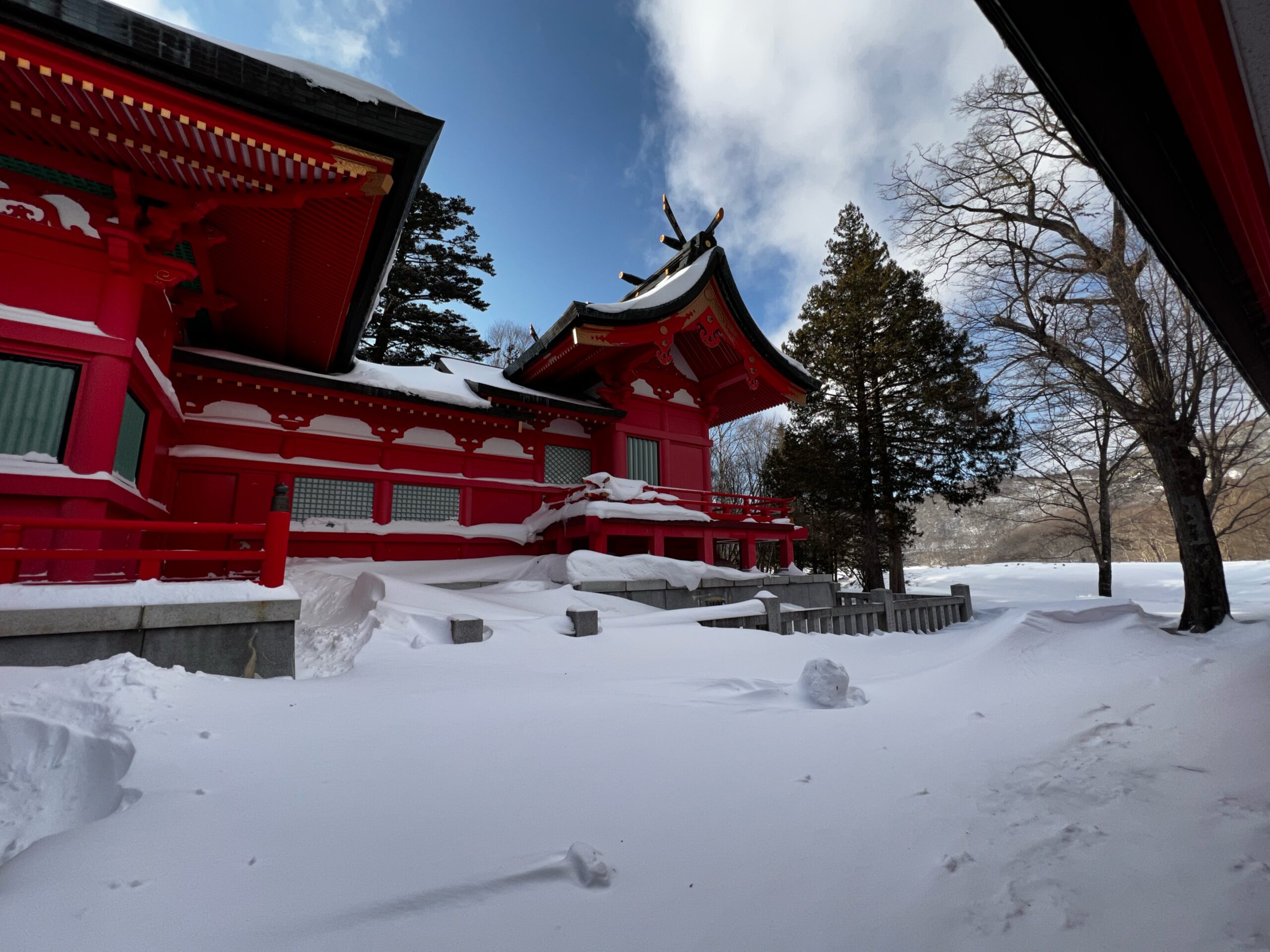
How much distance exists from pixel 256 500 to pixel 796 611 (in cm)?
931

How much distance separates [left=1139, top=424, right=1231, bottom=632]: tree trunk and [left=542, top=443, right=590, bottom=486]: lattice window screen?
1013 cm

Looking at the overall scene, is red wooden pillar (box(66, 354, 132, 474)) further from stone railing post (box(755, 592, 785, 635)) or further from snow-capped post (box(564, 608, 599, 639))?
stone railing post (box(755, 592, 785, 635))

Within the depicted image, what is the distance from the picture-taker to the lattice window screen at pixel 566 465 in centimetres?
1245

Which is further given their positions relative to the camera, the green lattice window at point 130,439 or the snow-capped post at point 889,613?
the snow-capped post at point 889,613

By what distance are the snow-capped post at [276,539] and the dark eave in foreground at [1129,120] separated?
5277 mm

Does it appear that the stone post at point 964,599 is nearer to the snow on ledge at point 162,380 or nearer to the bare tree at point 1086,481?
→ the bare tree at point 1086,481

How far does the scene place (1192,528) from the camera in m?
7.48

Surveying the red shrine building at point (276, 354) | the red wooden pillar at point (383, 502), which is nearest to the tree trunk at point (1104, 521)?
the red shrine building at point (276, 354)

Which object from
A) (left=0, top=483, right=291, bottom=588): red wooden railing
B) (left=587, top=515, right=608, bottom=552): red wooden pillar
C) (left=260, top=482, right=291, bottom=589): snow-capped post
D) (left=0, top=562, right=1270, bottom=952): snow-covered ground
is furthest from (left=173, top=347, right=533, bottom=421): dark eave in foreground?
(left=0, top=562, right=1270, bottom=952): snow-covered ground

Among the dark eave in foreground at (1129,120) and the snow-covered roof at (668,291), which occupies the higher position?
the snow-covered roof at (668,291)

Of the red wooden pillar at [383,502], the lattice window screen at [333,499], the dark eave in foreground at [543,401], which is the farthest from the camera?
the dark eave in foreground at [543,401]

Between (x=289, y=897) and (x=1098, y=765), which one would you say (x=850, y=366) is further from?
(x=289, y=897)

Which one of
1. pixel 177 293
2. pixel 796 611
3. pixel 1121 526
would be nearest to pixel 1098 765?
pixel 796 611

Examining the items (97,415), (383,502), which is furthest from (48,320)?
(383,502)
